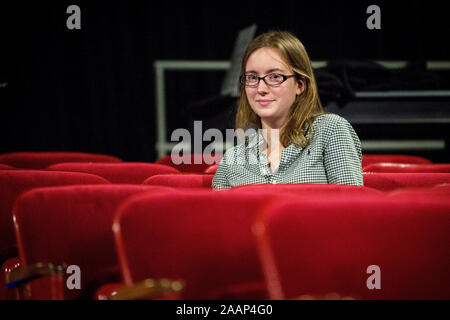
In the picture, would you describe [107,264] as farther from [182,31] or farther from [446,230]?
[182,31]

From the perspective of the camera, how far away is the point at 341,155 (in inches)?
45.9

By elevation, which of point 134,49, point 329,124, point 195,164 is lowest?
point 195,164

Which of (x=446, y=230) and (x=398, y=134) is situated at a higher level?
(x=446, y=230)

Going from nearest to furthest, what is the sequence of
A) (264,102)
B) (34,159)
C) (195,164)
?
(264,102), (34,159), (195,164)

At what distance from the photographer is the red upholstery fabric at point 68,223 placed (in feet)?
2.59

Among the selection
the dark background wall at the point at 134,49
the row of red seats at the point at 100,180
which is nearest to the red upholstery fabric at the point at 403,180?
the row of red seats at the point at 100,180

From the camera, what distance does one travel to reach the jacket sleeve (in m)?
1.14

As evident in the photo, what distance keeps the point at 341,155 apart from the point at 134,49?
2858mm

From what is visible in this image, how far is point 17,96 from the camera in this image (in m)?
3.70

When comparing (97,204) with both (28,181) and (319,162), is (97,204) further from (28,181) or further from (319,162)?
(319,162)

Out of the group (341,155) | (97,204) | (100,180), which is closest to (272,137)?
(341,155)

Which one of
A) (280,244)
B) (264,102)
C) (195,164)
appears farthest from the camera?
(195,164)

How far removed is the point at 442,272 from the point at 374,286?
0.09 meters
